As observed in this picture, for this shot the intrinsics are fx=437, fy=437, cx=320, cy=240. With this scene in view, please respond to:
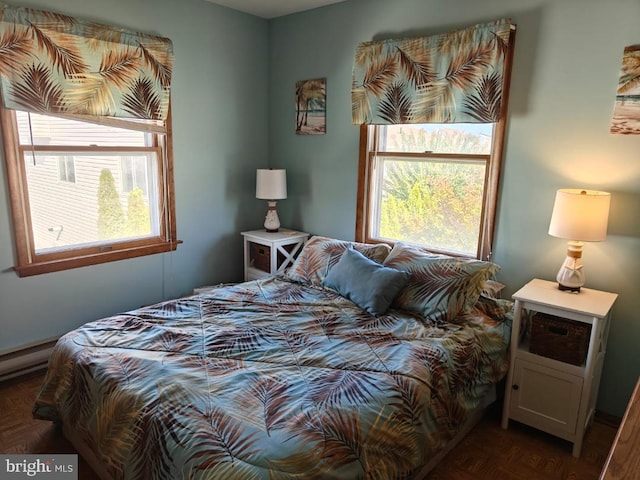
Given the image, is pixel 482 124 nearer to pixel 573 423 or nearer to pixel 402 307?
pixel 402 307

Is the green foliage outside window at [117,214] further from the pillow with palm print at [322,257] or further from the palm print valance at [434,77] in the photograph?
the palm print valance at [434,77]

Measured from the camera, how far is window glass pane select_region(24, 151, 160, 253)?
2.75 metres

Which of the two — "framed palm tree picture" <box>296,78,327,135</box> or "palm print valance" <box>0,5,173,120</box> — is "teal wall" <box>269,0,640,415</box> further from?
"palm print valance" <box>0,5,173,120</box>

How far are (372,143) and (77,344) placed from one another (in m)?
2.28

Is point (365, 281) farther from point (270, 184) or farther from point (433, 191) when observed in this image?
point (270, 184)

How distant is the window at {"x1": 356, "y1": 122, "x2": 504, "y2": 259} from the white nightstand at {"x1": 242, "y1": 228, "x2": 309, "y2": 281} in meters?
0.58

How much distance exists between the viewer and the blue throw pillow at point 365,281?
2.48 meters

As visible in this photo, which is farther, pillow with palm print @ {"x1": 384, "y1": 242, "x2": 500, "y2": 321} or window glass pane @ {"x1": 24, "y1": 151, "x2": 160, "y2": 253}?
window glass pane @ {"x1": 24, "y1": 151, "x2": 160, "y2": 253}

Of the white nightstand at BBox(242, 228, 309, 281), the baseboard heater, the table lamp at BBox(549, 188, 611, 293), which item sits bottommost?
the baseboard heater

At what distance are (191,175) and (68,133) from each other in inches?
35.2

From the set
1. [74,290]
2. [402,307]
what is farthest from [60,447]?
[402,307]

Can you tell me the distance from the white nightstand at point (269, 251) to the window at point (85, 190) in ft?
2.08

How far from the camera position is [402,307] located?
2521 millimetres

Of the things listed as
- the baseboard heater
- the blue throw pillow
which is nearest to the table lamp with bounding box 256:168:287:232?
the blue throw pillow
